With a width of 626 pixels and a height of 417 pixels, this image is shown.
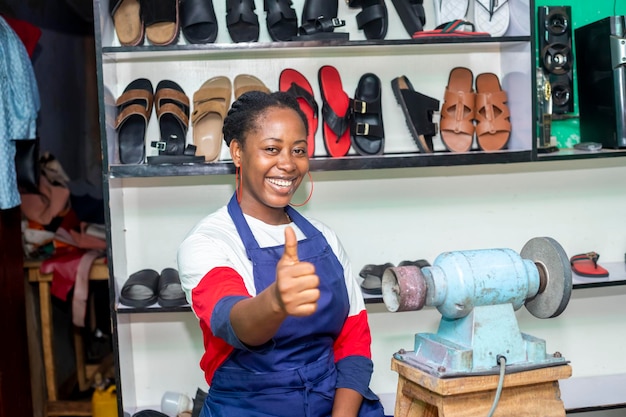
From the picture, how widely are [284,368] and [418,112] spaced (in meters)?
1.58

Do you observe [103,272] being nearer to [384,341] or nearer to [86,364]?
[86,364]

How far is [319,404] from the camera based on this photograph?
7.21ft

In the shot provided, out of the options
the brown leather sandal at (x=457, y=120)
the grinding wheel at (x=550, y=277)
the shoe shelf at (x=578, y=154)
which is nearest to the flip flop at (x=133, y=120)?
the brown leather sandal at (x=457, y=120)

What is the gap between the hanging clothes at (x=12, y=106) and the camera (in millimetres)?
3375

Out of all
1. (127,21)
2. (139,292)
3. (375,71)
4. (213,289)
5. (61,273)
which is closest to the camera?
(213,289)

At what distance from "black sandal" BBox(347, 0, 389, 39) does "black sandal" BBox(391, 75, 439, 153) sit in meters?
0.23

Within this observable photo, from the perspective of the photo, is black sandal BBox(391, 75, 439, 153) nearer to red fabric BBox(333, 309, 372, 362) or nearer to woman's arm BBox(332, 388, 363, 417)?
red fabric BBox(333, 309, 372, 362)

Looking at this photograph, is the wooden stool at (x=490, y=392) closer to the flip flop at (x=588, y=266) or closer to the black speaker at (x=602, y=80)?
the flip flop at (x=588, y=266)

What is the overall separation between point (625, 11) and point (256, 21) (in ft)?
5.73

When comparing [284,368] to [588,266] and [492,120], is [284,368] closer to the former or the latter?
[492,120]

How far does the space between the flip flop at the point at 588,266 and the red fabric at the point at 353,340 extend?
1.41 meters

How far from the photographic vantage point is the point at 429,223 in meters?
3.59

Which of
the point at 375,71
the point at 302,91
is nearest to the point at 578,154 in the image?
the point at 375,71

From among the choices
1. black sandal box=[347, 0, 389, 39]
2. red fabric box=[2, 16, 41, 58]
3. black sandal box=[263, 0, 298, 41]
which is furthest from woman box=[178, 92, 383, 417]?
red fabric box=[2, 16, 41, 58]
